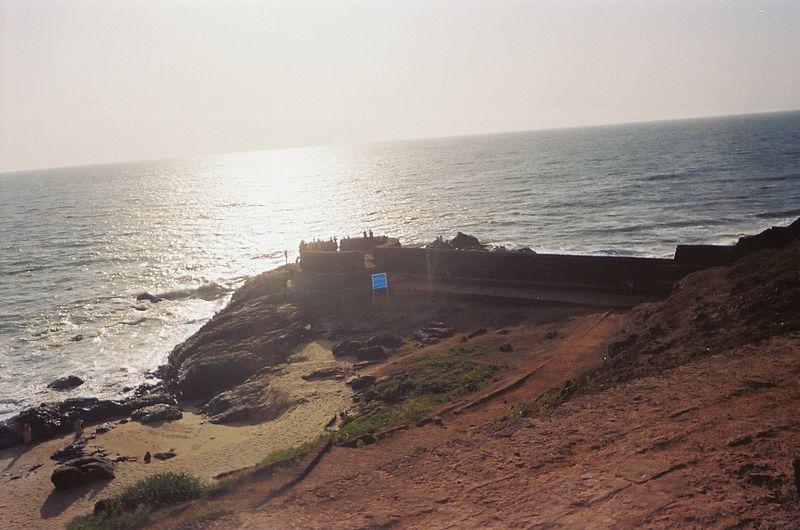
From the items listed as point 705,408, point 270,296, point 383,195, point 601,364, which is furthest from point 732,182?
point 705,408

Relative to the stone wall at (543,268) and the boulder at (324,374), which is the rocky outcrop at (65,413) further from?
the stone wall at (543,268)

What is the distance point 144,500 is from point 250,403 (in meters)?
9.76

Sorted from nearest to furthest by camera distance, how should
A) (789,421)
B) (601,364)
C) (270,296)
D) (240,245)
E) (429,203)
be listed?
(789,421), (601,364), (270,296), (240,245), (429,203)

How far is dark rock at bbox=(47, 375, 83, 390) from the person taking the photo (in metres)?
30.5

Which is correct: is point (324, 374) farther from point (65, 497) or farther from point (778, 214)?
point (778, 214)

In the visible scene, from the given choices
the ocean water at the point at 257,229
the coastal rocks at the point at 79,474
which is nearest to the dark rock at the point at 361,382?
the coastal rocks at the point at 79,474

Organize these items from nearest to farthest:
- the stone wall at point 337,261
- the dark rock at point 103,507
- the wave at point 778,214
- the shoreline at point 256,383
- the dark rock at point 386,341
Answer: the dark rock at point 103,507 → the shoreline at point 256,383 → the dark rock at point 386,341 → the stone wall at point 337,261 → the wave at point 778,214

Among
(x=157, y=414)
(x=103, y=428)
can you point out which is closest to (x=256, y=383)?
(x=157, y=414)

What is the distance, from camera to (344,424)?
18.1m

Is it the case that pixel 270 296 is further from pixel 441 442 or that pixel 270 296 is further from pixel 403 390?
pixel 441 442

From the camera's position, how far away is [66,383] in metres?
30.7

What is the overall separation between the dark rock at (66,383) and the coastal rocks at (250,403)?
906 centimetres

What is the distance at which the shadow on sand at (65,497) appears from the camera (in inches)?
733

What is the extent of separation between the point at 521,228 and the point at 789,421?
53.9m
